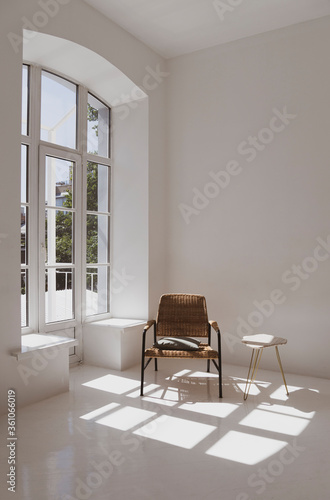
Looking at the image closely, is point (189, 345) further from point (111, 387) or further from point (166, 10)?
point (166, 10)

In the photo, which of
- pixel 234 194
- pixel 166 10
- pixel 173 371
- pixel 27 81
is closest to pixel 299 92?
pixel 234 194

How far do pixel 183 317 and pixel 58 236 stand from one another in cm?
146

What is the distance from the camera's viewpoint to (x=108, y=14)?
385 cm

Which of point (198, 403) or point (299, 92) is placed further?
point (299, 92)

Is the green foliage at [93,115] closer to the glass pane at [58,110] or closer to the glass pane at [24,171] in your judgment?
the glass pane at [58,110]

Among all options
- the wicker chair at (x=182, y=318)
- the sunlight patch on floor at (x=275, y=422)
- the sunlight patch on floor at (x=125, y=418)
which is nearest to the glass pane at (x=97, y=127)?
the wicker chair at (x=182, y=318)

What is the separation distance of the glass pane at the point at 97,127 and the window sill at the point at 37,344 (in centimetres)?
204

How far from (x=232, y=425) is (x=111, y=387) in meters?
1.21

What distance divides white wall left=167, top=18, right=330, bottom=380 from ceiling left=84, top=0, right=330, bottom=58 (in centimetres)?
14

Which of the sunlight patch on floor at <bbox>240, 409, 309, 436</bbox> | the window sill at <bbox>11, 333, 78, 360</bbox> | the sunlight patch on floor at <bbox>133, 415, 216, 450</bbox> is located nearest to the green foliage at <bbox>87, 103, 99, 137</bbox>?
the window sill at <bbox>11, 333, 78, 360</bbox>

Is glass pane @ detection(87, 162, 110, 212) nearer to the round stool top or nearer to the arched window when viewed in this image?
the arched window

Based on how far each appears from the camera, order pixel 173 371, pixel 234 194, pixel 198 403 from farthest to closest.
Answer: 1. pixel 234 194
2. pixel 173 371
3. pixel 198 403

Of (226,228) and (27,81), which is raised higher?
(27,81)

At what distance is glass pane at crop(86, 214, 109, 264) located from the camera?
439 centimetres
